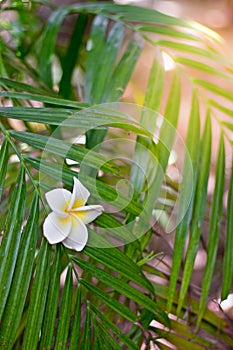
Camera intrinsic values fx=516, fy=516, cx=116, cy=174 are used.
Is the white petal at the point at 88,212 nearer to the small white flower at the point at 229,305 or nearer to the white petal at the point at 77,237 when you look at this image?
the white petal at the point at 77,237

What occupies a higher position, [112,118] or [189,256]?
[112,118]

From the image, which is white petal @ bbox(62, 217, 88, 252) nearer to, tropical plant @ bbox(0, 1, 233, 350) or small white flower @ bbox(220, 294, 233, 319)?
tropical plant @ bbox(0, 1, 233, 350)

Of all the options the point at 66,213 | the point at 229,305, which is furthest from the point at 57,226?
the point at 229,305

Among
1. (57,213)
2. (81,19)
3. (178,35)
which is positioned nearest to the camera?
(57,213)

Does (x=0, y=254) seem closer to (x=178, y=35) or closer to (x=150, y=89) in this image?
(x=150, y=89)

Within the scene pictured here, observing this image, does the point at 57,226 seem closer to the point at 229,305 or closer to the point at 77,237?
the point at 77,237

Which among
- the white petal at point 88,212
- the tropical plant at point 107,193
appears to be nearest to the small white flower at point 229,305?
the tropical plant at point 107,193

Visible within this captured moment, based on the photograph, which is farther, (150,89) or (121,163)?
(121,163)

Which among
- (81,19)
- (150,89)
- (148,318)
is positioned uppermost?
(81,19)

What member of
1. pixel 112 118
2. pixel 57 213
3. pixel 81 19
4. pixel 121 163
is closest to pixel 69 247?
pixel 57 213
